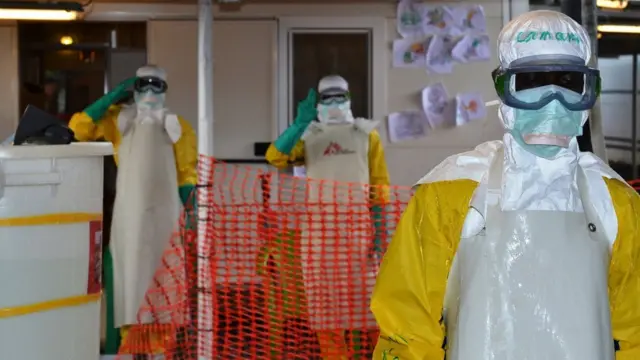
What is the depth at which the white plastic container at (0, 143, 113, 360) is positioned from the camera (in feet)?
10.9

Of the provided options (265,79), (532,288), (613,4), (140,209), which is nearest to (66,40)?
(265,79)

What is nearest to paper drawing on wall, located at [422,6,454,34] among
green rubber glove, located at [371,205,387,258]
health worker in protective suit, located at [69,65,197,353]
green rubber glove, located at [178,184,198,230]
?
green rubber glove, located at [371,205,387,258]

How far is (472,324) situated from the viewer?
7.79ft

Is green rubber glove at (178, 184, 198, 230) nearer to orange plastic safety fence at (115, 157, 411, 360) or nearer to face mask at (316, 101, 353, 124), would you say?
orange plastic safety fence at (115, 157, 411, 360)

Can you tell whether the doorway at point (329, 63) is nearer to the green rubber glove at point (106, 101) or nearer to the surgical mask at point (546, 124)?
the green rubber glove at point (106, 101)

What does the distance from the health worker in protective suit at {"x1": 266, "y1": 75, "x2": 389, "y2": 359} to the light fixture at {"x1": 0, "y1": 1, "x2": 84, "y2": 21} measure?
1606 millimetres

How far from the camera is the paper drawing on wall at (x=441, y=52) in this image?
6.66 meters

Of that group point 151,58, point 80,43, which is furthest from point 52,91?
point 151,58

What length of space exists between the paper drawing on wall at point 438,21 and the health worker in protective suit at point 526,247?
420 centimetres

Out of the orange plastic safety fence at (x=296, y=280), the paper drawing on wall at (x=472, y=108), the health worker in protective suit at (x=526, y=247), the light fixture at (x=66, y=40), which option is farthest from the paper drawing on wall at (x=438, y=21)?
the health worker in protective suit at (x=526, y=247)

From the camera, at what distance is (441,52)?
6676mm

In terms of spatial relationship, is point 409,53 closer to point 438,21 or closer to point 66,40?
point 438,21

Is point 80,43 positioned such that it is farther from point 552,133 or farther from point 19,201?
point 552,133

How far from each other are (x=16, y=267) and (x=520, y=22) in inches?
74.8
